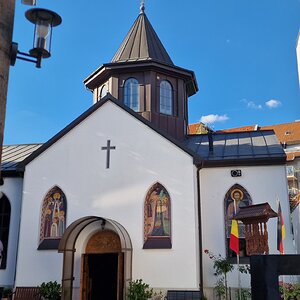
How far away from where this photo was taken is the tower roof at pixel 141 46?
18375 mm

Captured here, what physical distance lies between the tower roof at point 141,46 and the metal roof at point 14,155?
5.43 meters

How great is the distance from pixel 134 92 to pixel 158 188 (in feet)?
17.7

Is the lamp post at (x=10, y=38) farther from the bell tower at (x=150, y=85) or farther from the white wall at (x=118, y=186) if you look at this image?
the bell tower at (x=150, y=85)

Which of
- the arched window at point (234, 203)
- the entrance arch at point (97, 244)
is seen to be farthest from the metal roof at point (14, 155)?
the arched window at point (234, 203)

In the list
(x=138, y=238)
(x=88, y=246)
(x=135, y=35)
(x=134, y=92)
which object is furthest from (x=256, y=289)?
(x=135, y=35)

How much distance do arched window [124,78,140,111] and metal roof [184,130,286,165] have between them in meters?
2.63

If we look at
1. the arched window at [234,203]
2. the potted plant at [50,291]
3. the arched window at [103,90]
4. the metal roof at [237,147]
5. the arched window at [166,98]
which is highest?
the arched window at [103,90]

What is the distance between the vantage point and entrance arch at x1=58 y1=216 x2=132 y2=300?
1257cm

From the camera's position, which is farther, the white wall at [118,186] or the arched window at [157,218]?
the arched window at [157,218]

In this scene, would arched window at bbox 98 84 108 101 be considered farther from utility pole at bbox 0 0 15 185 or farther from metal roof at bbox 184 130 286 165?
utility pole at bbox 0 0 15 185

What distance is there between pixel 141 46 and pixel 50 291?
11.2m

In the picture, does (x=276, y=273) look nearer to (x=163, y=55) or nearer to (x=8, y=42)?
(x=8, y=42)

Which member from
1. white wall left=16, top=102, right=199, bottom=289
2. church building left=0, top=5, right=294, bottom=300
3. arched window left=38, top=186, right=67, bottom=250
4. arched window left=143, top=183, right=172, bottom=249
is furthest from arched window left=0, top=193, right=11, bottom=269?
arched window left=143, top=183, right=172, bottom=249

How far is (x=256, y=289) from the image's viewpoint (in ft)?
14.0
